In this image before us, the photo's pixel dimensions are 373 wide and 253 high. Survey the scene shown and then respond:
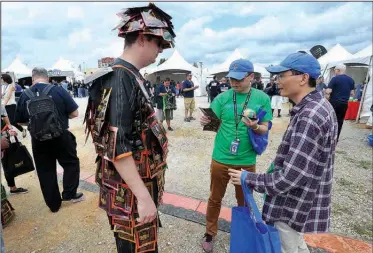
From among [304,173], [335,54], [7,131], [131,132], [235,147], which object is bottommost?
[7,131]

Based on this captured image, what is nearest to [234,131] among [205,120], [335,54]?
[205,120]

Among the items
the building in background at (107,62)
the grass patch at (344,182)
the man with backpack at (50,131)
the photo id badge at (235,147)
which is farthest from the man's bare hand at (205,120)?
the grass patch at (344,182)

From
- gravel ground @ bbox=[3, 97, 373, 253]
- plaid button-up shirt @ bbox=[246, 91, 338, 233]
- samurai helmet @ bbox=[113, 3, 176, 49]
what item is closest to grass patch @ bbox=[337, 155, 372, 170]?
gravel ground @ bbox=[3, 97, 373, 253]

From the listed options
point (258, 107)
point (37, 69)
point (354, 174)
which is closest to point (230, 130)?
point (258, 107)

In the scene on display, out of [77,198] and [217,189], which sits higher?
[217,189]

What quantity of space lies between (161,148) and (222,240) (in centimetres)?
168

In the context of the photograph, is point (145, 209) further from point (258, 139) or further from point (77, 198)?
point (77, 198)

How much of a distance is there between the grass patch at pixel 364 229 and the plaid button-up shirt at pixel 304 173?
1.85m

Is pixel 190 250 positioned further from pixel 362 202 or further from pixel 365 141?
pixel 365 141

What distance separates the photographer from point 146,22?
140cm

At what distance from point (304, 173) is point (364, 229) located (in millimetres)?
2406

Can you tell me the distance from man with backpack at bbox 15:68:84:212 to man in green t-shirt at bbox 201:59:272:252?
200cm

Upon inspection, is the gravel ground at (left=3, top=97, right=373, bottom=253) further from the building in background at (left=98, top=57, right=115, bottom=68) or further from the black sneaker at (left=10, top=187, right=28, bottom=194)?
the building in background at (left=98, top=57, right=115, bottom=68)

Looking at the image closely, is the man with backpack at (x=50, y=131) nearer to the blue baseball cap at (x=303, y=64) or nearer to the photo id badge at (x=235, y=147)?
the photo id badge at (x=235, y=147)
